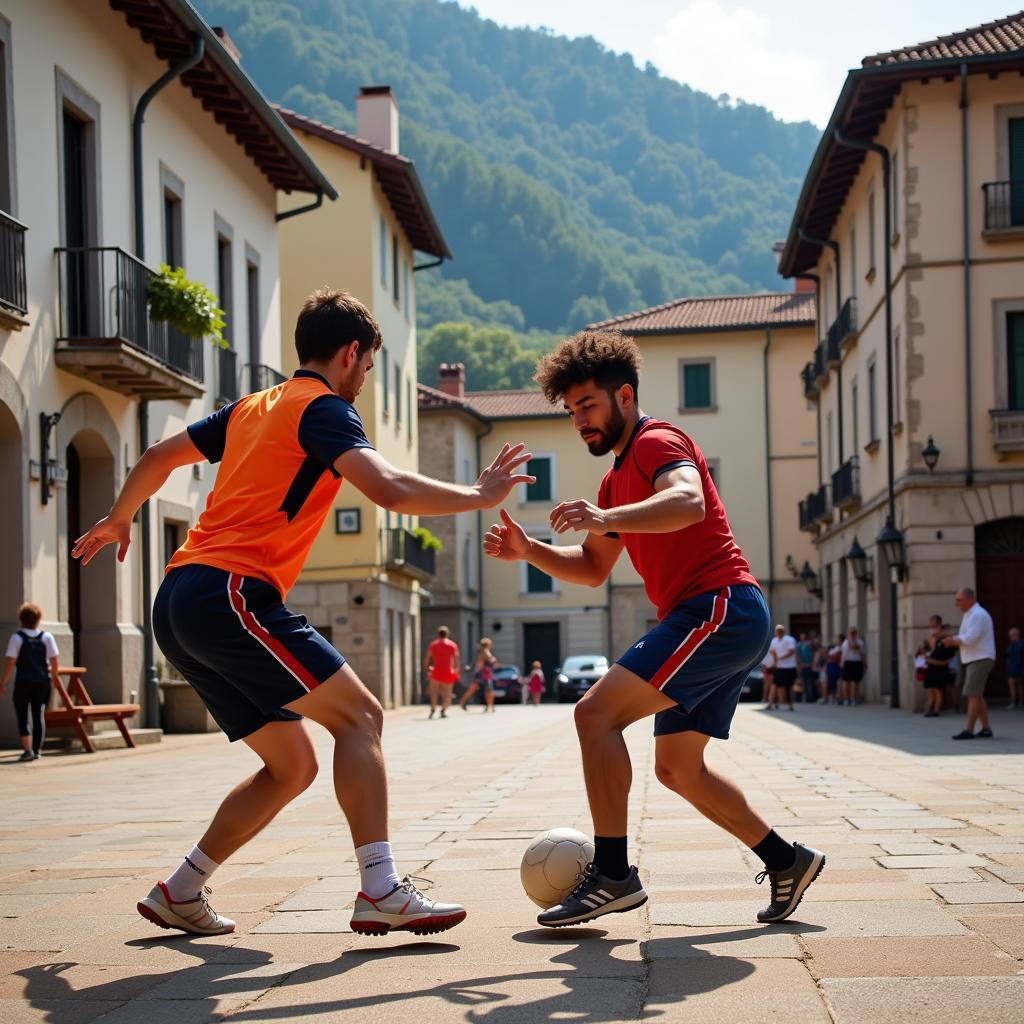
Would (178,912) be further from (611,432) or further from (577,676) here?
(577,676)

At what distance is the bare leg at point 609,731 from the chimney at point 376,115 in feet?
130

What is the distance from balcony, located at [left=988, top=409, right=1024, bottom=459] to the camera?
1051 inches

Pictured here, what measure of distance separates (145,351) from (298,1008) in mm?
15508

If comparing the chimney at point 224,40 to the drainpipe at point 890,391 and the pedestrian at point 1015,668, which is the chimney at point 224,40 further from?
the pedestrian at point 1015,668

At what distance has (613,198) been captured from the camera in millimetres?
186500

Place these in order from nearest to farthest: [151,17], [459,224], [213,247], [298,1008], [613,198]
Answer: [298,1008], [151,17], [213,247], [459,224], [613,198]

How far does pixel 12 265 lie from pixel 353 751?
41.1ft

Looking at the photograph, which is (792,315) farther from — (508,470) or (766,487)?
(508,470)

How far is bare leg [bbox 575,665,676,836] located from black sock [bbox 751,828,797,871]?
0.57 m

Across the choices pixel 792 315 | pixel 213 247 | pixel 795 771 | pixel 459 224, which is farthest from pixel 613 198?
pixel 795 771

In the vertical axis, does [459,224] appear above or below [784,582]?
above

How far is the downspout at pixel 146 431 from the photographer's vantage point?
2072 cm

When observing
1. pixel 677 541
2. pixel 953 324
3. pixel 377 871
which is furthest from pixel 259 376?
pixel 377 871

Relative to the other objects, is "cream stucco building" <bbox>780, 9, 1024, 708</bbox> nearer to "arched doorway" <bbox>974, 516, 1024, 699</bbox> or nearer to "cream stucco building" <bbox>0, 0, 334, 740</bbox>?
"arched doorway" <bbox>974, 516, 1024, 699</bbox>
